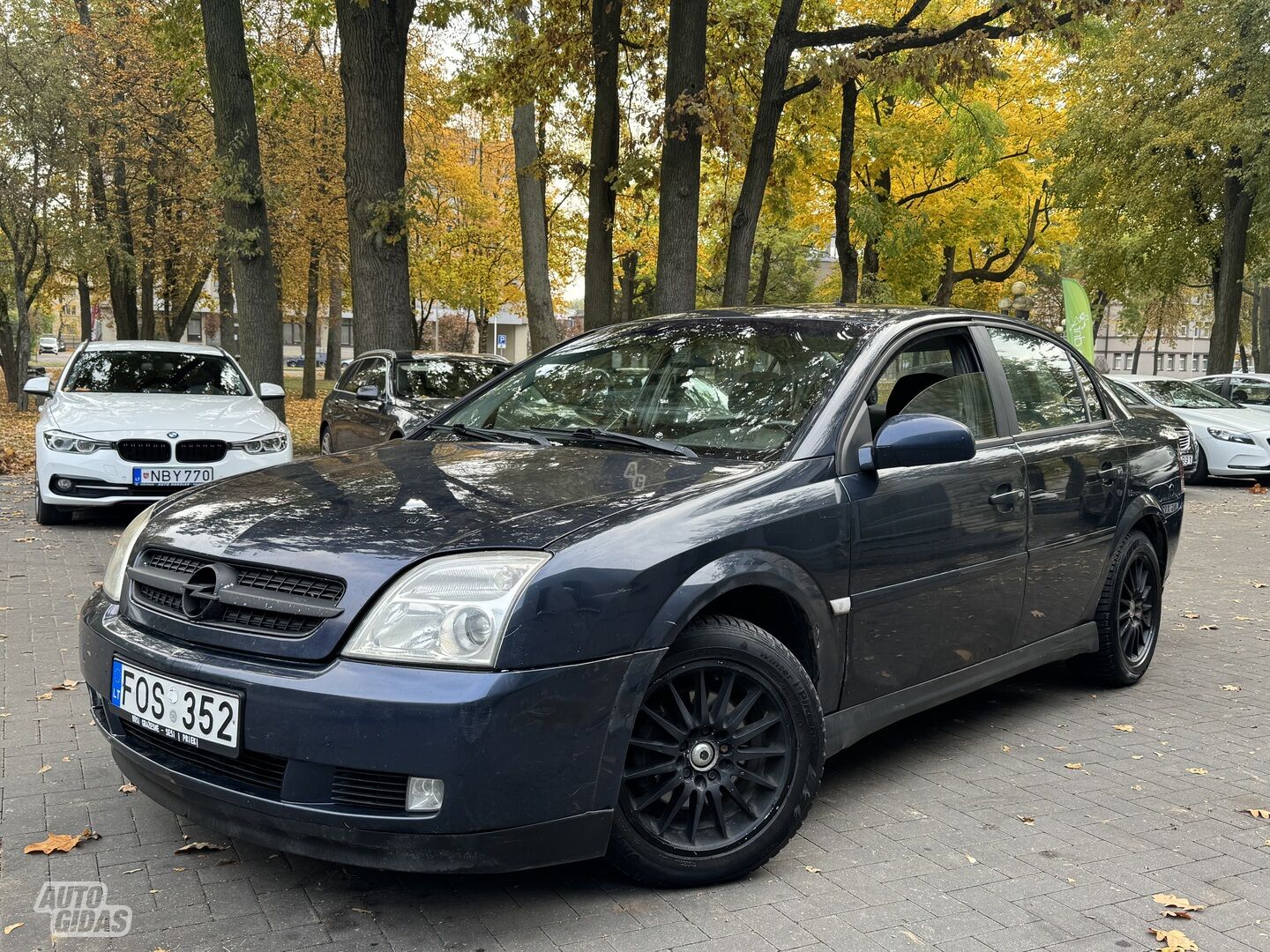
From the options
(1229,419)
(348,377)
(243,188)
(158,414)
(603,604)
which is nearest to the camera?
(603,604)

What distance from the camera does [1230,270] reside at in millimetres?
23891

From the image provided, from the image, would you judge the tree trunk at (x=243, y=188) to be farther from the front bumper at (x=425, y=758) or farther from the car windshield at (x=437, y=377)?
the front bumper at (x=425, y=758)

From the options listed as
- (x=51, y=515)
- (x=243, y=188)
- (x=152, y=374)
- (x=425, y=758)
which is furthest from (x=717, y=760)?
(x=243, y=188)

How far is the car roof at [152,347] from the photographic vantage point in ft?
35.5

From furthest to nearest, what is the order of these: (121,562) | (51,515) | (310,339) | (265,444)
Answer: (310,339) < (51,515) < (265,444) < (121,562)

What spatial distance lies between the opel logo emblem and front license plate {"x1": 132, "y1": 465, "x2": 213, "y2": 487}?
648cm

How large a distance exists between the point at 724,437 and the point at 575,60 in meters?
11.6

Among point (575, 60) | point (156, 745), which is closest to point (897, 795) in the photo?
point (156, 745)

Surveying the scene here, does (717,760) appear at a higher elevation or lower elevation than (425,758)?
lower

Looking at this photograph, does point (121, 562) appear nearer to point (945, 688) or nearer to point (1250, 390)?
point (945, 688)

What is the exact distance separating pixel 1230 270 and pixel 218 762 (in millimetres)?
25175

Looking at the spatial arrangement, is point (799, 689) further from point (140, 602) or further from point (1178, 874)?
point (140, 602)

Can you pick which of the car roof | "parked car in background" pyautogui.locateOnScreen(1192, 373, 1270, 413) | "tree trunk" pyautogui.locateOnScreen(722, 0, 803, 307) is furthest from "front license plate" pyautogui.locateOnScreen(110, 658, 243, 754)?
"parked car in background" pyautogui.locateOnScreen(1192, 373, 1270, 413)

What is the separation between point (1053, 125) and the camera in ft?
85.9
